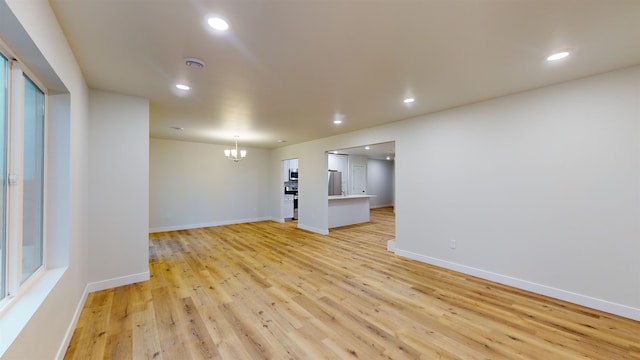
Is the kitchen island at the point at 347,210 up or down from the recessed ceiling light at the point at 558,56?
down

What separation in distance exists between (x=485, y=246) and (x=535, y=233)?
0.60 metres

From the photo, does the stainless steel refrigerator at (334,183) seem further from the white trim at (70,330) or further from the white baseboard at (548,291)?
the white trim at (70,330)

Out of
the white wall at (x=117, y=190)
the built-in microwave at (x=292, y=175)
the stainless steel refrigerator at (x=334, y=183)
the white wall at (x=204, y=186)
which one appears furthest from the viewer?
the built-in microwave at (x=292, y=175)

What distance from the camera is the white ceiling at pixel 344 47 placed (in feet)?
5.34

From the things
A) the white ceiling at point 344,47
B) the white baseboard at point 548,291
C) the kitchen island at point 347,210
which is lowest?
the white baseboard at point 548,291

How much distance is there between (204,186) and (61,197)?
5166 mm

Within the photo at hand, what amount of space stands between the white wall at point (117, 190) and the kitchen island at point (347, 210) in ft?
14.9

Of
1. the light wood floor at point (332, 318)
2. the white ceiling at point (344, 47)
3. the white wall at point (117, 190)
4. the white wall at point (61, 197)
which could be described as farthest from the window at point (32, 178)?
the white wall at point (117, 190)

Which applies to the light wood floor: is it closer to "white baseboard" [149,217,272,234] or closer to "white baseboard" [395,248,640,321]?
"white baseboard" [395,248,640,321]

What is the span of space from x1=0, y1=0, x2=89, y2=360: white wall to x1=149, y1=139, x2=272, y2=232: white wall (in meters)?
3.90

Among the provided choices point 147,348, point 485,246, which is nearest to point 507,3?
point 485,246

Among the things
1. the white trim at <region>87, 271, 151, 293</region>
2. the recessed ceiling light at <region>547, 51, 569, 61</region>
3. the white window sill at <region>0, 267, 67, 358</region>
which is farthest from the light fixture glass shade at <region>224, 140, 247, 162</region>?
the recessed ceiling light at <region>547, 51, 569, 61</region>

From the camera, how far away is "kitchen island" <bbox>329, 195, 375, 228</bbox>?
7094mm

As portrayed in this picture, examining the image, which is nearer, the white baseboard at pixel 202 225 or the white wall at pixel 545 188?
the white wall at pixel 545 188
